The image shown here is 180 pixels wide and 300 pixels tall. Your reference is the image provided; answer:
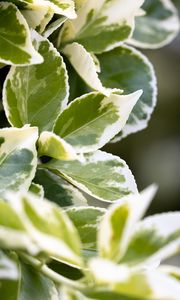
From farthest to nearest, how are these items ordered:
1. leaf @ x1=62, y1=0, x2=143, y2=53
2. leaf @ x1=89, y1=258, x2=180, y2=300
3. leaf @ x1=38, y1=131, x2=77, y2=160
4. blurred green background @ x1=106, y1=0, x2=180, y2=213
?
blurred green background @ x1=106, y1=0, x2=180, y2=213 < leaf @ x1=62, y1=0, x2=143, y2=53 < leaf @ x1=38, y1=131, x2=77, y2=160 < leaf @ x1=89, y1=258, x2=180, y2=300

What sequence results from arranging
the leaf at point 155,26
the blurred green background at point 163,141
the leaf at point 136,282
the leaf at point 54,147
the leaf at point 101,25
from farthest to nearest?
the blurred green background at point 163,141 < the leaf at point 155,26 < the leaf at point 101,25 < the leaf at point 54,147 < the leaf at point 136,282

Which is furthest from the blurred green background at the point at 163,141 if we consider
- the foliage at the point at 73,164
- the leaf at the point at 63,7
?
the leaf at the point at 63,7

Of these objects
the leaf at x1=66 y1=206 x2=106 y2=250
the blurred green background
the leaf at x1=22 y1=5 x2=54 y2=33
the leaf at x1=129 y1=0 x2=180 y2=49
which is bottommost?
the blurred green background

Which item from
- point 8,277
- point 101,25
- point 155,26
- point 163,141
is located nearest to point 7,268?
point 8,277

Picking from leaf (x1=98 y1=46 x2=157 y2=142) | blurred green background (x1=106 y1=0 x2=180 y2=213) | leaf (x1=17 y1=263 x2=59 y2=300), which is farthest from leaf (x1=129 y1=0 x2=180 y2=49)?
blurred green background (x1=106 y1=0 x2=180 y2=213)

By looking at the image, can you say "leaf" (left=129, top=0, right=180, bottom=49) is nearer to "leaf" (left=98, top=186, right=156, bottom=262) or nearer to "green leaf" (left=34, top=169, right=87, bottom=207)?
"green leaf" (left=34, top=169, right=87, bottom=207)

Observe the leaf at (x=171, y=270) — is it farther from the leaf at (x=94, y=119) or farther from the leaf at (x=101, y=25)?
the leaf at (x=101, y=25)

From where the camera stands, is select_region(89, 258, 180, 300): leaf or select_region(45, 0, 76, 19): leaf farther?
select_region(45, 0, 76, 19): leaf
